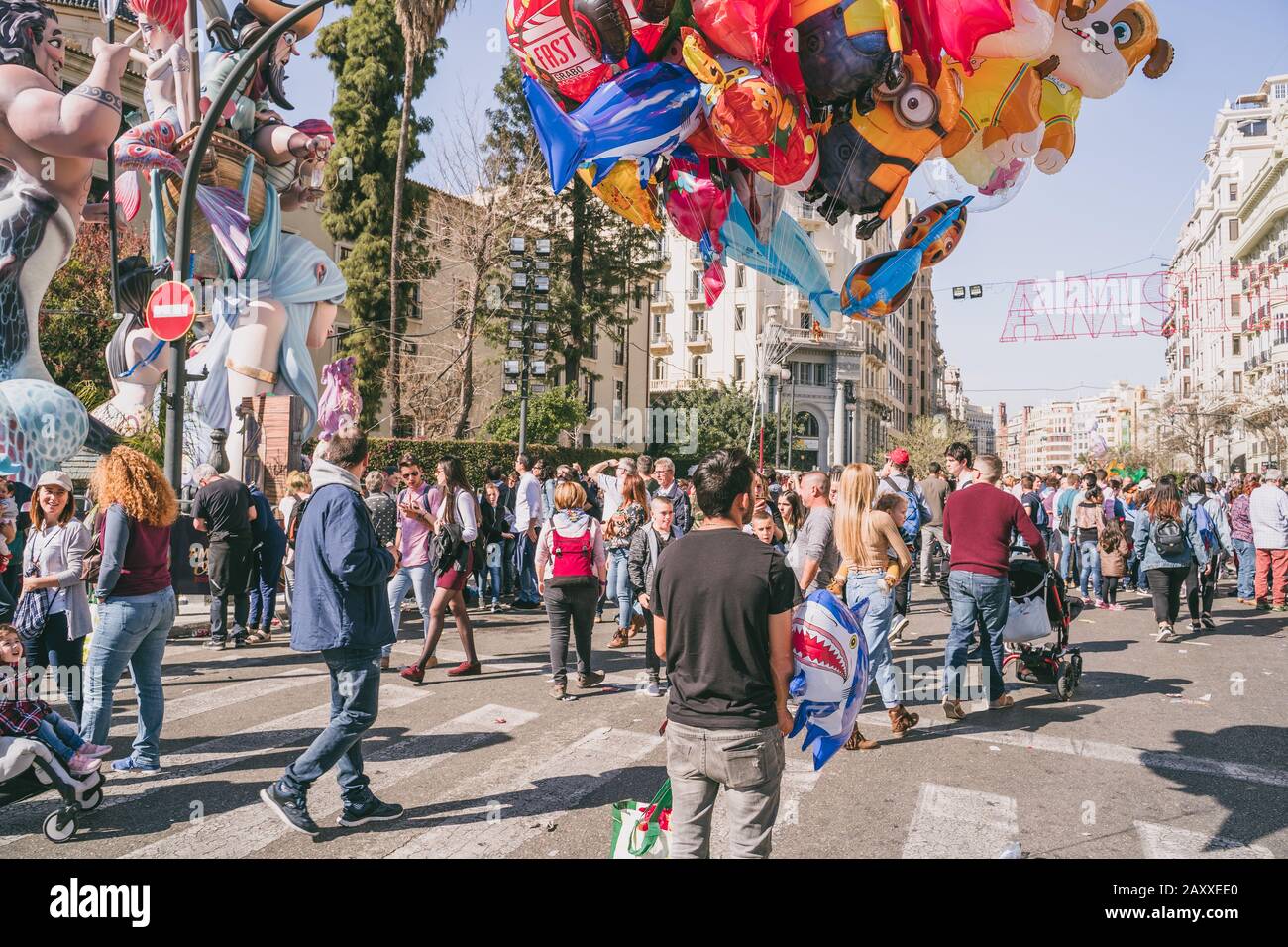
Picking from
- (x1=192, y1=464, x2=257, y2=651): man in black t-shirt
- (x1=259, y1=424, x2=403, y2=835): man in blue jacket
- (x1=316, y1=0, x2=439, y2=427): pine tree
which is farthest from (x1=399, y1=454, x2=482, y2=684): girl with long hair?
(x1=316, y1=0, x2=439, y2=427): pine tree

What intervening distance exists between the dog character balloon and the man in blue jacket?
2684 millimetres

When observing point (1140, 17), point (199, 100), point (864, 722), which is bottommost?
point (864, 722)

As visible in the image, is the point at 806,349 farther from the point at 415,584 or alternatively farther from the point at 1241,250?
the point at 1241,250

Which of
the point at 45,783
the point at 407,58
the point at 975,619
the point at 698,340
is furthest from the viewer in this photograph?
Answer: the point at 698,340

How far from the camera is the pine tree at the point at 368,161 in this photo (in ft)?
79.4

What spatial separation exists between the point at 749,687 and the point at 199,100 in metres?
17.1

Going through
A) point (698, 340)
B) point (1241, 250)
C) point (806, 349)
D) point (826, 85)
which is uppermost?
point (1241, 250)

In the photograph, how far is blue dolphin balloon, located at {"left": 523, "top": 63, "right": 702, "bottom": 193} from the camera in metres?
4.58

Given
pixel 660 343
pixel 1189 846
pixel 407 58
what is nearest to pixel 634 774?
pixel 1189 846

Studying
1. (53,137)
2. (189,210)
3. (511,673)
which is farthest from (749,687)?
(53,137)

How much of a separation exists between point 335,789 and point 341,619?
4.49ft

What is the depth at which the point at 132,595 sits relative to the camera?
5.15 meters

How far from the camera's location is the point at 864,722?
6746 millimetres
